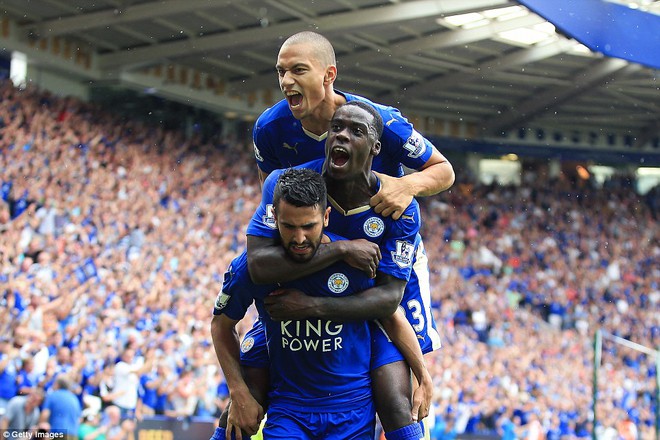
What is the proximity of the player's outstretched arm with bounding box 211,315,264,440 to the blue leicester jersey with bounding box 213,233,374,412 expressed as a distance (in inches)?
3.9

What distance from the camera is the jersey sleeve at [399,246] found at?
165 inches

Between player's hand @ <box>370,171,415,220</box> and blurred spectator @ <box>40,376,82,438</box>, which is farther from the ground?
player's hand @ <box>370,171,415,220</box>

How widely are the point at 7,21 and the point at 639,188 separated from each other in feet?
59.2

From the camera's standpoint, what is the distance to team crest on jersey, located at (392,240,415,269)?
420cm

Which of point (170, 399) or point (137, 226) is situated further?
point (137, 226)

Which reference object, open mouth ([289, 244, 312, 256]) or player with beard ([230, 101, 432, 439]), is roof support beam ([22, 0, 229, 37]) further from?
open mouth ([289, 244, 312, 256])

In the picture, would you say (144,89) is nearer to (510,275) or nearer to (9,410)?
(510,275)

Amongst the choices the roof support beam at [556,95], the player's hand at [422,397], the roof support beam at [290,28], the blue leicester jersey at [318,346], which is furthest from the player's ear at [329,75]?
the roof support beam at [556,95]

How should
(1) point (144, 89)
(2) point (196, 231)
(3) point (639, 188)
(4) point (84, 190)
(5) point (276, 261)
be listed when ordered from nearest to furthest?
1. (5) point (276, 261)
2. (4) point (84, 190)
3. (2) point (196, 231)
4. (1) point (144, 89)
5. (3) point (639, 188)

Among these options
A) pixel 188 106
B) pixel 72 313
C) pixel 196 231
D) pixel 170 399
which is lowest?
pixel 170 399

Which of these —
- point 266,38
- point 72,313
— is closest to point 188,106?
point 266,38

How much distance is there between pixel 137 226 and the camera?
52.2ft

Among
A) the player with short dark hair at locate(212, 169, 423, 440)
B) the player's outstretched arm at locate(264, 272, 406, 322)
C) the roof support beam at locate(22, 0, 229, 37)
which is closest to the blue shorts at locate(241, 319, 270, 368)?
the player with short dark hair at locate(212, 169, 423, 440)

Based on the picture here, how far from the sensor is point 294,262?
12.9 feet
